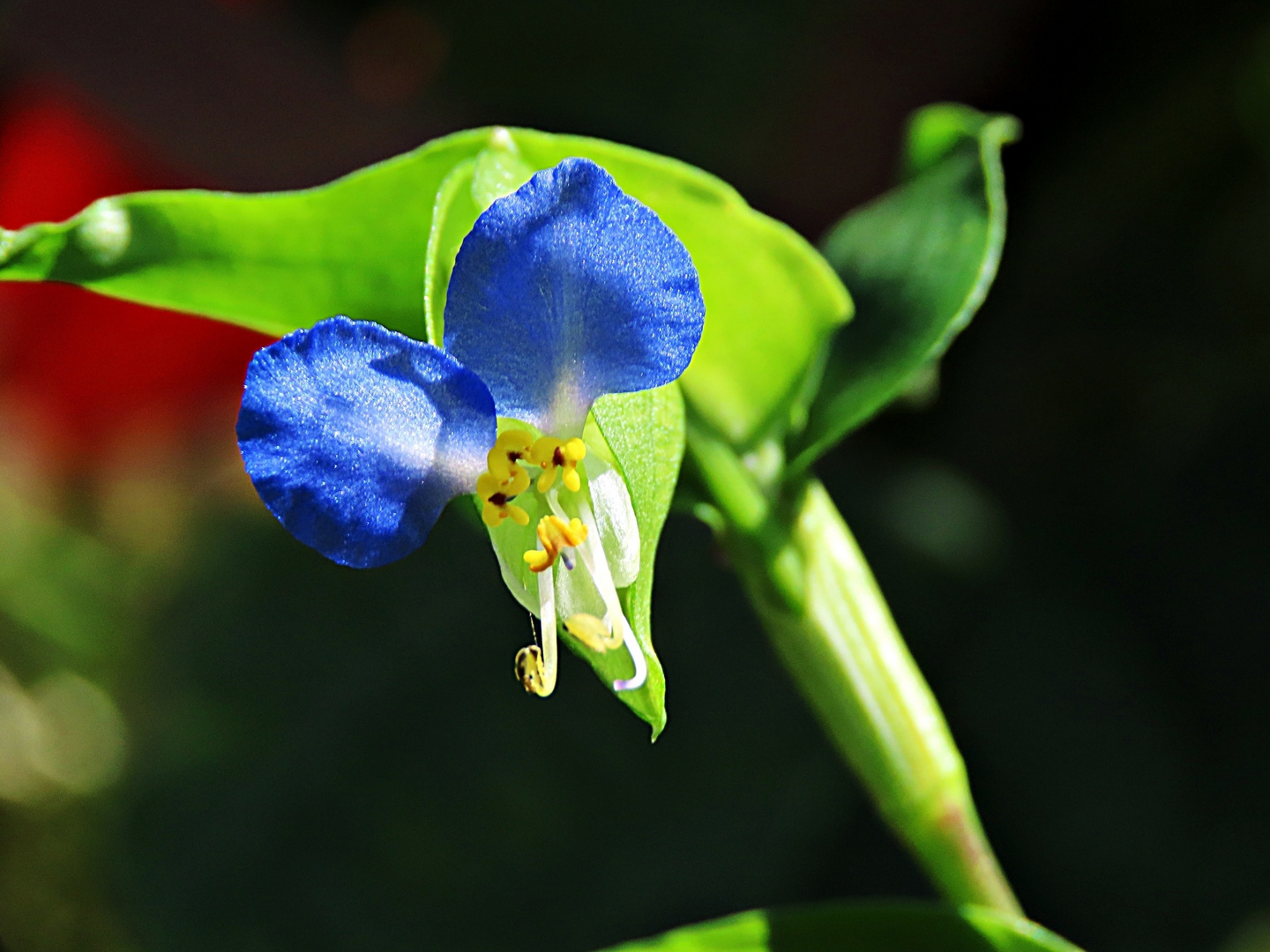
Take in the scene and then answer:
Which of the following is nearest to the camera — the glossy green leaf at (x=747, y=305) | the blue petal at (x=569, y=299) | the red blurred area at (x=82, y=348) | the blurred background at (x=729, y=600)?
the blue petal at (x=569, y=299)

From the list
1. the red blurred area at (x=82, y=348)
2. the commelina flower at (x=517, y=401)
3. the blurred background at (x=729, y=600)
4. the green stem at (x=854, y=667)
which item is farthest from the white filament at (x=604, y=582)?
the red blurred area at (x=82, y=348)

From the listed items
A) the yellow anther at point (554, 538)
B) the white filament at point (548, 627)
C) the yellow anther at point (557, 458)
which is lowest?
the white filament at point (548, 627)

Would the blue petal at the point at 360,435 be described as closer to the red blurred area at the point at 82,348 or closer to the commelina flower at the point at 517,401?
the commelina flower at the point at 517,401

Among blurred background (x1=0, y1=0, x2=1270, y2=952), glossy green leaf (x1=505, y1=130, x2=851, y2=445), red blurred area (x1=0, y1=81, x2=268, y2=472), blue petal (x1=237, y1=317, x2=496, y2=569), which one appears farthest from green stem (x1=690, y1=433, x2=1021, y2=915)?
red blurred area (x1=0, y1=81, x2=268, y2=472)

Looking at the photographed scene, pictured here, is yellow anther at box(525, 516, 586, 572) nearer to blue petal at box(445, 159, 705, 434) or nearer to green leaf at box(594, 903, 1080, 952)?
blue petal at box(445, 159, 705, 434)

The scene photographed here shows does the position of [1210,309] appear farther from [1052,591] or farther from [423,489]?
[423,489]

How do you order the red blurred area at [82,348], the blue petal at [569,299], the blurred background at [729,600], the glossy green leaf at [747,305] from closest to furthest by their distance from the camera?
the blue petal at [569,299], the glossy green leaf at [747,305], the blurred background at [729,600], the red blurred area at [82,348]

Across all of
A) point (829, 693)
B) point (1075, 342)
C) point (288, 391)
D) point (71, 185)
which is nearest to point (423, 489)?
point (288, 391)
